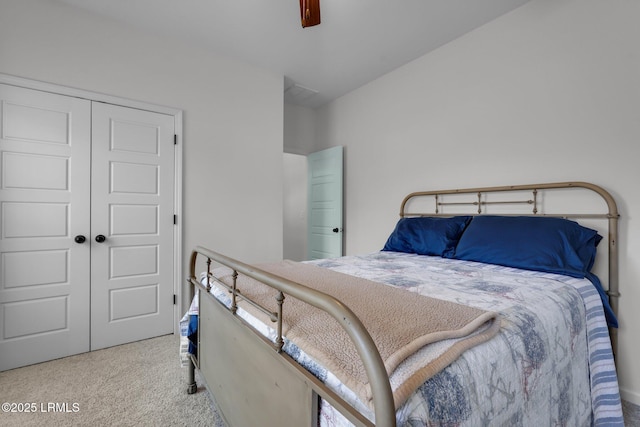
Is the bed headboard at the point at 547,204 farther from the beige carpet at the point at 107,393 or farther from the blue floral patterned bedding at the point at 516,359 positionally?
the beige carpet at the point at 107,393

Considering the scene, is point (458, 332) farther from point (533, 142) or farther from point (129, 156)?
point (129, 156)

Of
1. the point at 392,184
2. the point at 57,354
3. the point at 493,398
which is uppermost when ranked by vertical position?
the point at 392,184

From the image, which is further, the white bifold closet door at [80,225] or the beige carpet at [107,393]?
the white bifold closet door at [80,225]

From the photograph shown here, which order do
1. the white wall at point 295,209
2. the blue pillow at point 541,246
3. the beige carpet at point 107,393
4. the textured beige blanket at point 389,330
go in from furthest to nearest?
the white wall at point 295,209
the blue pillow at point 541,246
the beige carpet at point 107,393
the textured beige blanket at point 389,330

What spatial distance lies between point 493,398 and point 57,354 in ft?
9.53

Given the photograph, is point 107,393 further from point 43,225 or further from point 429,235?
point 429,235

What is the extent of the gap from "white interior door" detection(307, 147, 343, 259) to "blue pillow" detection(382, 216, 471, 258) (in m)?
1.16

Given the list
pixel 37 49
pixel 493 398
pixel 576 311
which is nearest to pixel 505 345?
pixel 493 398

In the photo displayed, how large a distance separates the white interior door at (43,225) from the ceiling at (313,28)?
0.92 metres

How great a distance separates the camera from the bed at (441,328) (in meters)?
0.68

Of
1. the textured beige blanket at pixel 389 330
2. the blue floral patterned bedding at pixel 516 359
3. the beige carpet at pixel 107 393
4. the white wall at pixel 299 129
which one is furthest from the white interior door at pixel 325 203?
the textured beige blanket at pixel 389 330

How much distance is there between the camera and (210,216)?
2.84 m

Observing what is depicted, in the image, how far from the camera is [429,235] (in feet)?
7.99

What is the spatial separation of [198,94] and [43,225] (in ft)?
5.42
